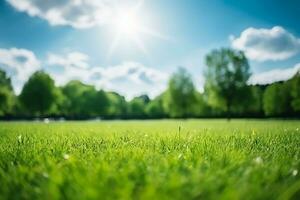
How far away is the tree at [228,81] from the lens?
57.4 m

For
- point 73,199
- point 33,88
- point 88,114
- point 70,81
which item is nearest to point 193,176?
point 73,199

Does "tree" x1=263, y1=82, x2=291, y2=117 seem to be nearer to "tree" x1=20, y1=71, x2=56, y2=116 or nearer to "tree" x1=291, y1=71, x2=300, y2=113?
"tree" x1=291, y1=71, x2=300, y2=113

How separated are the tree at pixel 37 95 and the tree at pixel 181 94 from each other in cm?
2690

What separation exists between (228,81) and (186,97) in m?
21.9

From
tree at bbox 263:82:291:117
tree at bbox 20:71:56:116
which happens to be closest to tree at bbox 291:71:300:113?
tree at bbox 263:82:291:117

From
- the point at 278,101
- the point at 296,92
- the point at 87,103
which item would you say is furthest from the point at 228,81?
the point at 87,103

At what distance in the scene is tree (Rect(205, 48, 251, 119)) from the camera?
57406mm

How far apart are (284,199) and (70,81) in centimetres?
11140

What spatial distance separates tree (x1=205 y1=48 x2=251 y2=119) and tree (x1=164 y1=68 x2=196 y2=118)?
1920 cm

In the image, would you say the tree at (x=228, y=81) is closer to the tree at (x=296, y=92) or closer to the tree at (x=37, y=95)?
the tree at (x=296, y=92)

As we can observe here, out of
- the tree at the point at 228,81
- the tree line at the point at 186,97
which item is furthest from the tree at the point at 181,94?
the tree at the point at 228,81

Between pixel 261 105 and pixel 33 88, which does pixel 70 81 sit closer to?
pixel 33 88

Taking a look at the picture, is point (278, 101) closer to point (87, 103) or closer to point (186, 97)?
point (186, 97)

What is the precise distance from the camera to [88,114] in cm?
9656
